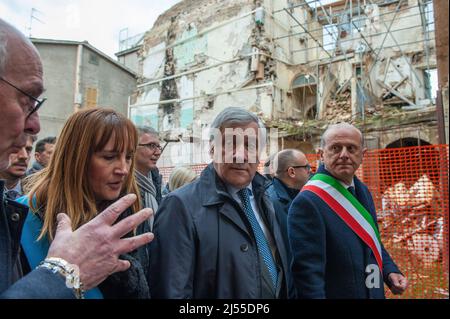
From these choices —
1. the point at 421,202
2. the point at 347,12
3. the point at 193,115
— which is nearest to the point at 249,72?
the point at 193,115

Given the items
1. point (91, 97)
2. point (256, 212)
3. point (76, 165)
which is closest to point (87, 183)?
point (76, 165)

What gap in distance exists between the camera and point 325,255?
2207mm

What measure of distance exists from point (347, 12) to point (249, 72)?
617cm

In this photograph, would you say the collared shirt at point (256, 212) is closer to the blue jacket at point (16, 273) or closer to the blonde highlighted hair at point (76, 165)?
the blonde highlighted hair at point (76, 165)

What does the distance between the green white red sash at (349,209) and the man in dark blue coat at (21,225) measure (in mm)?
1559

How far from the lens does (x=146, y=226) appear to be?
217 centimetres

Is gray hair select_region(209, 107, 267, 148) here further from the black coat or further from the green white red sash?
the green white red sash

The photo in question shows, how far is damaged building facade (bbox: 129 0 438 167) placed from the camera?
14344 mm

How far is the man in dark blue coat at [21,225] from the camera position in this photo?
3.64 ft

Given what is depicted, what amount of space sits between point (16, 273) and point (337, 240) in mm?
1857

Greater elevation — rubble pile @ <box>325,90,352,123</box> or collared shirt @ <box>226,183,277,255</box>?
rubble pile @ <box>325,90,352,123</box>

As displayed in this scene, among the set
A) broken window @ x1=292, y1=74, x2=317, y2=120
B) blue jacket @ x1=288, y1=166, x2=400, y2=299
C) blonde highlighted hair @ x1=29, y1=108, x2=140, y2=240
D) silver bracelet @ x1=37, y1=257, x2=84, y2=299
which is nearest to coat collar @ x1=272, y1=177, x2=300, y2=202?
blue jacket @ x1=288, y1=166, x2=400, y2=299

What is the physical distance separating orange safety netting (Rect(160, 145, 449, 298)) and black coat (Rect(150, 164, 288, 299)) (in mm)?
5053
